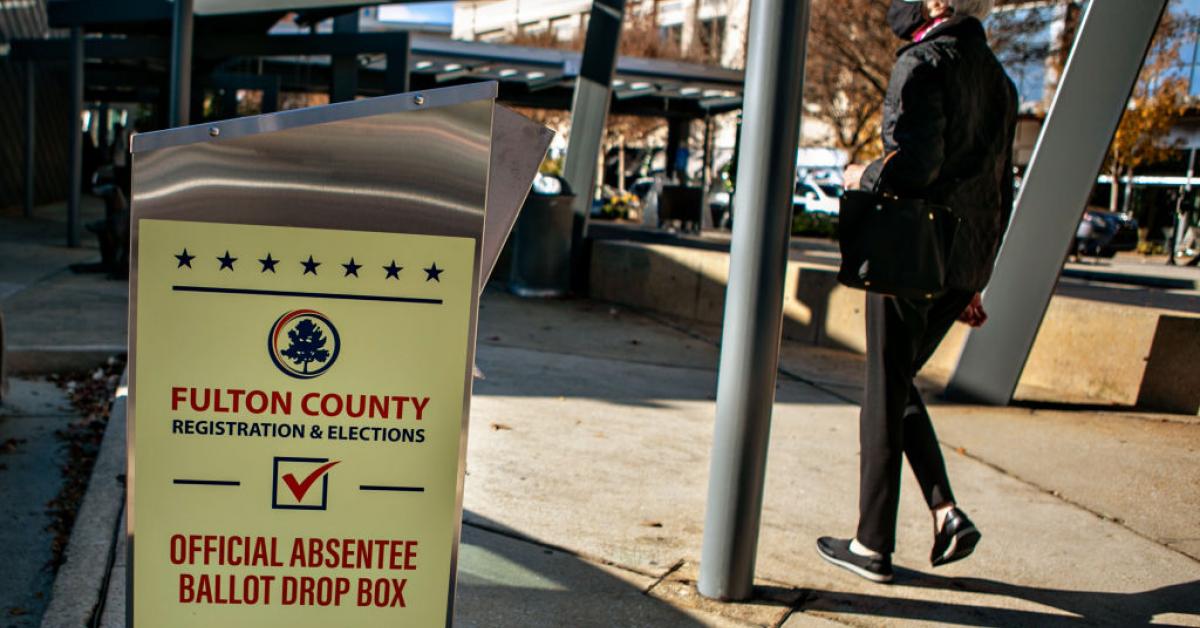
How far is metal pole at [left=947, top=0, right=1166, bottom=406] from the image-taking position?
6.30 m

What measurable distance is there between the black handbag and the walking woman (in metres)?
0.10

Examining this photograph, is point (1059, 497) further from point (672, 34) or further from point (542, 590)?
point (672, 34)

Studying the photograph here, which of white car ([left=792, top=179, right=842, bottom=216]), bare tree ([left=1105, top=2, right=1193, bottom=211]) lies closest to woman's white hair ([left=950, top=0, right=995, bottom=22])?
bare tree ([left=1105, top=2, right=1193, bottom=211])

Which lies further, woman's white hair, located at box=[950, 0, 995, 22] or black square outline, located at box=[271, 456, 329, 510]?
woman's white hair, located at box=[950, 0, 995, 22]

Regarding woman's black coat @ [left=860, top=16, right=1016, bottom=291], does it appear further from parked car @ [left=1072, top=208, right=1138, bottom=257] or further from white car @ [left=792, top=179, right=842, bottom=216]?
white car @ [left=792, top=179, right=842, bottom=216]

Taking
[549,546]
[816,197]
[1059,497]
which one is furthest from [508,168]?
[816,197]

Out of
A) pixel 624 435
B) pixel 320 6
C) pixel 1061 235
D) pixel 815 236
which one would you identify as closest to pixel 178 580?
pixel 624 435

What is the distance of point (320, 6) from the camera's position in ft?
45.8

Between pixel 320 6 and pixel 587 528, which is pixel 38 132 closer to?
pixel 320 6

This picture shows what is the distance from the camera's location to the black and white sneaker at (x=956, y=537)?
144 inches

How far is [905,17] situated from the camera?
12.3ft

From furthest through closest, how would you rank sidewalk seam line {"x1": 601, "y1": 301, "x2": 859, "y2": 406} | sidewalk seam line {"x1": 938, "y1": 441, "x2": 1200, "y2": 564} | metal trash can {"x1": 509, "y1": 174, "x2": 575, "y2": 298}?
metal trash can {"x1": 509, "y1": 174, "x2": 575, "y2": 298}, sidewalk seam line {"x1": 601, "y1": 301, "x2": 859, "y2": 406}, sidewalk seam line {"x1": 938, "y1": 441, "x2": 1200, "y2": 564}

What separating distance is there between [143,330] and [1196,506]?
171 inches

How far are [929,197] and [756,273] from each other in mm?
657
